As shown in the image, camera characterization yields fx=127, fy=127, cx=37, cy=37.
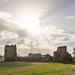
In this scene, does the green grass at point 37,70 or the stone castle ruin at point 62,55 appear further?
the stone castle ruin at point 62,55

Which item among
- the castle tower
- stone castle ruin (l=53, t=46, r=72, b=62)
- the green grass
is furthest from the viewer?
the castle tower

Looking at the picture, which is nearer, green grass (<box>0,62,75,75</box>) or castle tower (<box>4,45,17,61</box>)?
green grass (<box>0,62,75,75</box>)

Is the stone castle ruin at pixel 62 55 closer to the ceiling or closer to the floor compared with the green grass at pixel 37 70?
closer to the ceiling

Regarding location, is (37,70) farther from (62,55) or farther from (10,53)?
(10,53)

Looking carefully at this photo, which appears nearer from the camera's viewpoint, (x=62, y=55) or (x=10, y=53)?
(x=62, y=55)

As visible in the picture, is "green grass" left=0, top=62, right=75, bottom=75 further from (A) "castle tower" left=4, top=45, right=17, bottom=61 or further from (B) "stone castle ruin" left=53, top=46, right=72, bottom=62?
(A) "castle tower" left=4, top=45, right=17, bottom=61

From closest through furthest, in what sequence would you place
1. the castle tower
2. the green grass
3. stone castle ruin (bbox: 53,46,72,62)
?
1. the green grass
2. stone castle ruin (bbox: 53,46,72,62)
3. the castle tower

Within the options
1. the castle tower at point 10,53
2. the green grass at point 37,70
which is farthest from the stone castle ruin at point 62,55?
the green grass at point 37,70

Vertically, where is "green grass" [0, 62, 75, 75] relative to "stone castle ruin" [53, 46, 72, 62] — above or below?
below

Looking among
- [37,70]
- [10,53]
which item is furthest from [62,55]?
[37,70]

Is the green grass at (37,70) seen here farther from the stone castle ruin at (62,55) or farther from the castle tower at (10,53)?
Result: the castle tower at (10,53)

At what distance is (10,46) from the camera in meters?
50.4

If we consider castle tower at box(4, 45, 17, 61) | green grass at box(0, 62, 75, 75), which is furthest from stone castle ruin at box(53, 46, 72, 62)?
green grass at box(0, 62, 75, 75)

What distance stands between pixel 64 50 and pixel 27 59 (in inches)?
629
